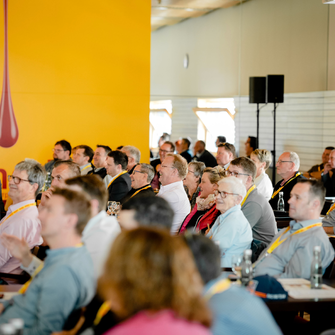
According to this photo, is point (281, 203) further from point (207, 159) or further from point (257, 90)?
point (257, 90)

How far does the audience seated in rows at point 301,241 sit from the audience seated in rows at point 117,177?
3011mm

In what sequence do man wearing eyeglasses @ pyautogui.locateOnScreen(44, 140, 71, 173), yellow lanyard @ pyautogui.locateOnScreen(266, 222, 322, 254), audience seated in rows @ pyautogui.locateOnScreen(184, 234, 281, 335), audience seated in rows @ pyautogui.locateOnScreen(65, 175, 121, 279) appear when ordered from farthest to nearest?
man wearing eyeglasses @ pyautogui.locateOnScreen(44, 140, 71, 173)
yellow lanyard @ pyautogui.locateOnScreen(266, 222, 322, 254)
audience seated in rows @ pyautogui.locateOnScreen(65, 175, 121, 279)
audience seated in rows @ pyautogui.locateOnScreen(184, 234, 281, 335)

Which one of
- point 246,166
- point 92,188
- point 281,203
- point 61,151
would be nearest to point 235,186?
point 246,166

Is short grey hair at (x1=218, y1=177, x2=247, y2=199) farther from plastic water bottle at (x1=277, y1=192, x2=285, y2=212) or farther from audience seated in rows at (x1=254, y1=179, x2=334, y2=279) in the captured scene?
plastic water bottle at (x1=277, y1=192, x2=285, y2=212)

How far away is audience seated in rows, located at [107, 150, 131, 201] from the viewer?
5.97m

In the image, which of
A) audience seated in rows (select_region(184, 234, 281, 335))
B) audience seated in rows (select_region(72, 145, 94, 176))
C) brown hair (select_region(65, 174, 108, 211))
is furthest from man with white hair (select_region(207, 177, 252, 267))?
audience seated in rows (select_region(72, 145, 94, 176))

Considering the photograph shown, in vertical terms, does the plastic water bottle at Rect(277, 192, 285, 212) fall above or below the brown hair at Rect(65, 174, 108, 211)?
below

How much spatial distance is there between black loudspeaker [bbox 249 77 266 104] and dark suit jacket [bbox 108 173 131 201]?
4.49 meters

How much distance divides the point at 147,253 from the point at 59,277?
93 centimetres

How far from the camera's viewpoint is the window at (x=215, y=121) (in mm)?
10411

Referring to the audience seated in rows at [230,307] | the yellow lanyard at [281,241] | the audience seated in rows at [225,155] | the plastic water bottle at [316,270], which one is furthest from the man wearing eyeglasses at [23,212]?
the audience seated in rows at [225,155]

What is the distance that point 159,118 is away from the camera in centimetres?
971

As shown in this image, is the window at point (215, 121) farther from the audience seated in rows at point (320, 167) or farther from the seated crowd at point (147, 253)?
the seated crowd at point (147, 253)

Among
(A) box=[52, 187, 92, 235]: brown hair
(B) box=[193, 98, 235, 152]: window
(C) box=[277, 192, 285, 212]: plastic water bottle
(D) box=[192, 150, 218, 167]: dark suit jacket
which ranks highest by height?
(B) box=[193, 98, 235, 152]: window
